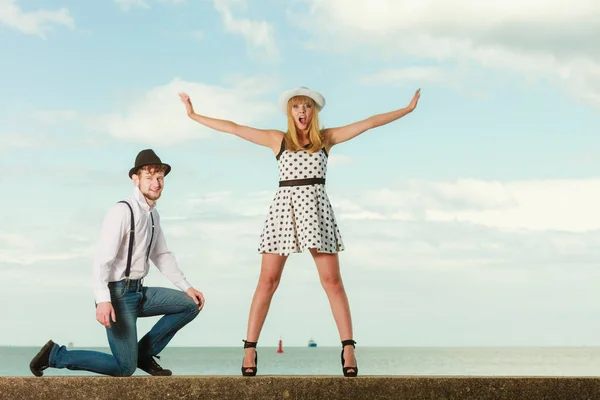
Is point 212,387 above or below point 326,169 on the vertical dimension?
below

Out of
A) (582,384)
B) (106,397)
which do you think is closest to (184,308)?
(106,397)

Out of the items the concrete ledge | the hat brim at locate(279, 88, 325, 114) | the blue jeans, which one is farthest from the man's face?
the concrete ledge

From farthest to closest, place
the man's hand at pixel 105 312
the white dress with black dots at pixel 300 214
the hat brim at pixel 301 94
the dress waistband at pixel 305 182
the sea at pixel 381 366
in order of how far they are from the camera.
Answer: the sea at pixel 381 366 → the hat brim at pixel 301 94 → the dress waistband at pixel 305 182 → the white dress with black dots at pixel 300 214 → the man's hand at pixel 105 312

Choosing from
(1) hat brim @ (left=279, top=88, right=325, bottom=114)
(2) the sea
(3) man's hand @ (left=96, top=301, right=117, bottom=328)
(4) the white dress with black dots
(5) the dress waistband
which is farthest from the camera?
(2) the sea

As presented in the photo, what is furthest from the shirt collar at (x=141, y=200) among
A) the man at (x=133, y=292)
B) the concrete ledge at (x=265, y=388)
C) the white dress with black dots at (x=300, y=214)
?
the concrete ledge at (x=265, y=388)

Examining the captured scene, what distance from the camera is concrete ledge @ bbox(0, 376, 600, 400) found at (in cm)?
609

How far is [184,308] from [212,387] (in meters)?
0.81

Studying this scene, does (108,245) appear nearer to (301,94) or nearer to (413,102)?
(301,94)

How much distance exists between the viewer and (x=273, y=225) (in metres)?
6.79

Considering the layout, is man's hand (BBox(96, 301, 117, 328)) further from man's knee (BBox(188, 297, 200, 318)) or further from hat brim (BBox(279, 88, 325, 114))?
hat brim (BBox(279, 88, 325, 114))

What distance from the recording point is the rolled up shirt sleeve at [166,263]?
674 cm

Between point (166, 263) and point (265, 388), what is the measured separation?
1380 millimetres

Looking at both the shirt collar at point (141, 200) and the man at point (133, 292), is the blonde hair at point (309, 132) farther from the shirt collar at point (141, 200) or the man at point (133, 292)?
the shirt collar at point (141, 200)

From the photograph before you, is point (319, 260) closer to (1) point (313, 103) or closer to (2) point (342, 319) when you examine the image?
(2) point (342, 319)
